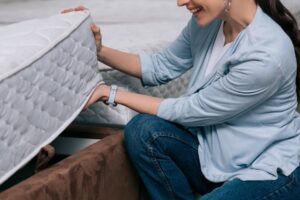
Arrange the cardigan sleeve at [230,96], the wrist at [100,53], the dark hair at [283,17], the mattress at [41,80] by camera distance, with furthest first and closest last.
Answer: the wrist at [100,53] → the dark hair at [283,17] → the cardigan sleeve at [230,96] → the mattress at [41,80]

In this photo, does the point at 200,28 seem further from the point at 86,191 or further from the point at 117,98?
the point at 86,191

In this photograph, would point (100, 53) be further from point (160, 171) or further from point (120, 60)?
point (160, 171)

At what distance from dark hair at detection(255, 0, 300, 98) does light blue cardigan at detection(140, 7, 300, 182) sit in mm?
24

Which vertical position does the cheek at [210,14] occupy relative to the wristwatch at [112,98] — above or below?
above

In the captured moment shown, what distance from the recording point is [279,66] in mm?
1106

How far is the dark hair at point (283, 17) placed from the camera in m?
1.21

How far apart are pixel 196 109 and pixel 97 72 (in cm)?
24

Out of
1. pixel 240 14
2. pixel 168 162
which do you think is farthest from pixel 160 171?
pixel 240 14

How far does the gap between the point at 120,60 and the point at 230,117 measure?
0.32 meters

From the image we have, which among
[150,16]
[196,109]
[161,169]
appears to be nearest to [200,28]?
[196,109]

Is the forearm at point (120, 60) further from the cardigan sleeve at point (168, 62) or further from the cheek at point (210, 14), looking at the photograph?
the cheek at point (210, 14)

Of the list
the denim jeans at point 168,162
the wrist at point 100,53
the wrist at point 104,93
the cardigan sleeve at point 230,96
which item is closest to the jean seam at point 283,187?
the denim jeans at point 168,162

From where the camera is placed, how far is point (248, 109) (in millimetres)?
1167

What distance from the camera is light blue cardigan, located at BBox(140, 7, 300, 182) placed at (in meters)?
1.12
